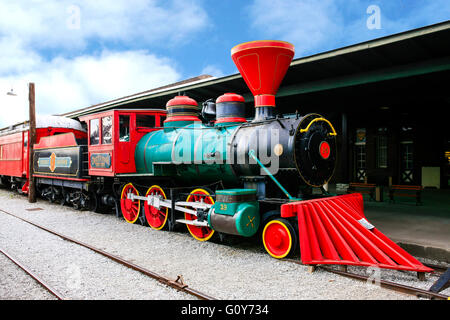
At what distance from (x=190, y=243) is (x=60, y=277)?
7.30 ft

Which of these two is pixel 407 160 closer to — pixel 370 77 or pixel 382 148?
pixel 382 148

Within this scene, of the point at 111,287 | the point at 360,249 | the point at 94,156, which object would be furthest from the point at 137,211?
the point at 360,249

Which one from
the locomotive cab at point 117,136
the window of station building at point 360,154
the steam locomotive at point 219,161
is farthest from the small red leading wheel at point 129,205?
the window of station building at point 360,154

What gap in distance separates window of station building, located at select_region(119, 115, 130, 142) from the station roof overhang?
2.01 metres

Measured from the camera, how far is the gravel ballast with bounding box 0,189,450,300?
3.54 meters

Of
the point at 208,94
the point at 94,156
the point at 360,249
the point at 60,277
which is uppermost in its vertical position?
the point at 208,94

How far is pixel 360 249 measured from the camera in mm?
4074

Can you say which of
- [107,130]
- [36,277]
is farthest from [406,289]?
[107,130]

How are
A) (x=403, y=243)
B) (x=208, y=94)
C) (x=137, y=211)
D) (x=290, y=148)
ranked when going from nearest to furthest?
(x=290, y=148)
(x=403, y=243)
(x=137, y=211)
(x=208, y=94)

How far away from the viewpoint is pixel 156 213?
23.2ft

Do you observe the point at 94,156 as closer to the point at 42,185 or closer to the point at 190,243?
the point at 190,243

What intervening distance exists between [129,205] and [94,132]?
1977 millimetres

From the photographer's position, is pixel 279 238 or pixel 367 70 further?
pixel 367 70

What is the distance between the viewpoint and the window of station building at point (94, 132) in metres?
7.86
